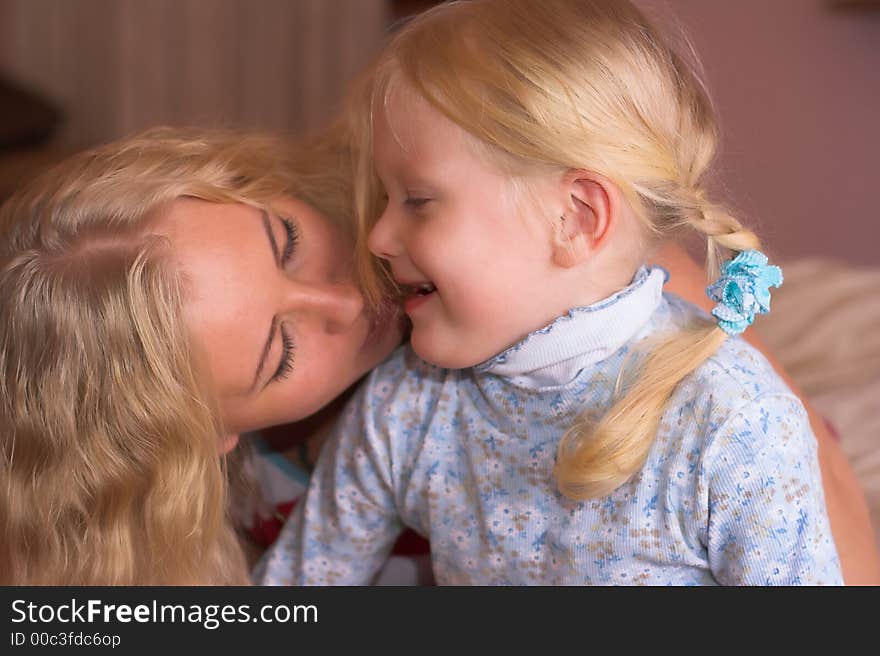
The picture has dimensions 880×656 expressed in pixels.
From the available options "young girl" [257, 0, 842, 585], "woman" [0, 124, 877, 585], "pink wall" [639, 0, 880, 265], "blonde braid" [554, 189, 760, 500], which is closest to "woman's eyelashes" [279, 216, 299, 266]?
"woman" [0, 124, 877, 585]

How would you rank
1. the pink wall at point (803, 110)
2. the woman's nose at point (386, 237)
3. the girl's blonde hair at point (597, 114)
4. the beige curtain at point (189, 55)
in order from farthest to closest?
1. the beige curtain at point (189, 55)
2. the pink wall at point (803, 110)
3. the woman's nose at point (386, 237)
4. the girl's blonde hair at point (597, 114)

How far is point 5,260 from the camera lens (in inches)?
46.1

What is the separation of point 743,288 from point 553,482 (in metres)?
0.28

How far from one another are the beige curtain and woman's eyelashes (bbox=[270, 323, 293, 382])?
8.25ft

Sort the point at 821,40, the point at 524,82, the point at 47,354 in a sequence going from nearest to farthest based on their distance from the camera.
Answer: the point at 524,82 → the point at 47,354 → the point at 821,40

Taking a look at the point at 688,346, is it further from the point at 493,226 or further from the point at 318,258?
the point at 318,258

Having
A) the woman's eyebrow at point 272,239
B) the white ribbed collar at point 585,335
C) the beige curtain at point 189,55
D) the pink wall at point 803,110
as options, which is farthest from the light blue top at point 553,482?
the beige curtain at point 189,55

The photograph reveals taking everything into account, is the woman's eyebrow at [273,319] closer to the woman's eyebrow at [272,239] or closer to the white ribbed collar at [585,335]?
the woman's eyebrow at [272,239]

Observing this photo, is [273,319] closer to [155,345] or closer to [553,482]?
[155,345]

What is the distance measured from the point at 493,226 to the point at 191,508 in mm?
474

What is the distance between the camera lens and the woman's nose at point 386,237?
1082 millimetres

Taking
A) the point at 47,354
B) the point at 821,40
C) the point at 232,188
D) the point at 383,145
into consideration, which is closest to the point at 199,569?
the point at 47,354

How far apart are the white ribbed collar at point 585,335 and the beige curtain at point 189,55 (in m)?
2.63

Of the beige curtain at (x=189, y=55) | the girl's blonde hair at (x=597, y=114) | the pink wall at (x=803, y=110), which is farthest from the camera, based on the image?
the beige curtain at (x=189, y=55)
